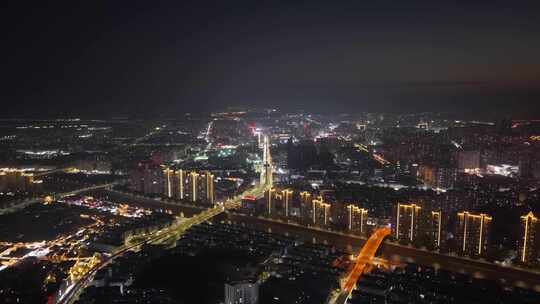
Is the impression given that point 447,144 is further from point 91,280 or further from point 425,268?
point 91,280

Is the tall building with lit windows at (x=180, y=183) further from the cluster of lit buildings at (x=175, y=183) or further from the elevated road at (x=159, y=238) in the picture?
the elevated road at (x=159, y=238)

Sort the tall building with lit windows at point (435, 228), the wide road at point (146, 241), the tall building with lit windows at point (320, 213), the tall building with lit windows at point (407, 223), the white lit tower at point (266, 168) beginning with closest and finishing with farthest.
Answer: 1. the wide road at point (146, 241)
2. the tall building with lit windows at point (435, 228)
3. the tall building with lit windows at point (407, 223)
4. the tall building with lit windows at point (320, 213)
5. the white lit tower at point (266, 168)

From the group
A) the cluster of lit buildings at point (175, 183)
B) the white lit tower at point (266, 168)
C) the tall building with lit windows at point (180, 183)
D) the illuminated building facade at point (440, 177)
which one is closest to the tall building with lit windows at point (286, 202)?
the cluster of lit buildings at point (175, 183)

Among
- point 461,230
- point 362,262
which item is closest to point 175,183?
point 362,262

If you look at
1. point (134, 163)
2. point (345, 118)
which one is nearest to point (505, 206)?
point (134, 163)

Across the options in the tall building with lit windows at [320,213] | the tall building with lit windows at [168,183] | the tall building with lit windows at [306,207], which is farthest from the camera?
the tall building with lit windows at [168,183]

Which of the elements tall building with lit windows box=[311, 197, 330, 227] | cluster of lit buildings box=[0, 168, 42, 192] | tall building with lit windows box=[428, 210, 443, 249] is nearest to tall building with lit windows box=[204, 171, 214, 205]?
tall building with lit windows box=[311, 197, 330, 227]

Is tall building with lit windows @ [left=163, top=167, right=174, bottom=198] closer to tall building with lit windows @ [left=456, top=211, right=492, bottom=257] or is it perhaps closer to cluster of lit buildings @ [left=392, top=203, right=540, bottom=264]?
cluster of lit buildings @ [left=392, top=203, right=540, bottom=264]
